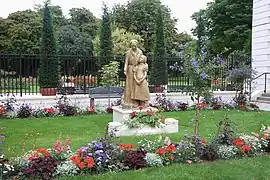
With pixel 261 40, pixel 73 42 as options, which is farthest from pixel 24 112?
pixel 73 42

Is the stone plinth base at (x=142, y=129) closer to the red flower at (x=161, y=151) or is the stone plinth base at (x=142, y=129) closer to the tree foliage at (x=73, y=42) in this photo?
the red flower at (x=161, y=151)

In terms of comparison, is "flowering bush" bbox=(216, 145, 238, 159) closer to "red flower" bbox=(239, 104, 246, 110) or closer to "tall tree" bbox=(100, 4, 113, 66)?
"red flower" bbox=(239, 104, 246, 110)

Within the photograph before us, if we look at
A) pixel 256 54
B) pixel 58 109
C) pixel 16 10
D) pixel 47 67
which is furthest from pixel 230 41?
pixel 16 10

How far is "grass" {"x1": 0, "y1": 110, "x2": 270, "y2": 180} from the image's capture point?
522 cm

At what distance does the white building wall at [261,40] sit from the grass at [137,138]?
659 centimetres

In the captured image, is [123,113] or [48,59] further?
[48,59]

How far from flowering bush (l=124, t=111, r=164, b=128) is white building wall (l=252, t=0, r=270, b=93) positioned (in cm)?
1011

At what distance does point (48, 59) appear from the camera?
50.2 feet

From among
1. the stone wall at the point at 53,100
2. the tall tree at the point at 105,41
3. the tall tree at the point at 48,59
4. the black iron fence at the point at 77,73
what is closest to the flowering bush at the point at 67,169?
the stone wall at the point at 53,100

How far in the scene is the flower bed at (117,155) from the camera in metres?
5.02

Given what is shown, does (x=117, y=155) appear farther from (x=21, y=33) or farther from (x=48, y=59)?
(x=21, y=33)

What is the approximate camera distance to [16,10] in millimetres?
45125

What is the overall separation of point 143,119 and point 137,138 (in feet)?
2.68

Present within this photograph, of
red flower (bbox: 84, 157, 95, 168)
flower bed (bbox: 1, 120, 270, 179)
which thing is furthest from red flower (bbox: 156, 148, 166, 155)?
red flower (bbox: 84, 157, 95, 168)
